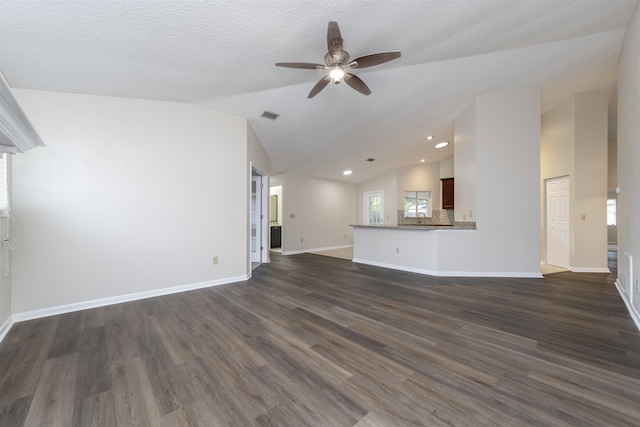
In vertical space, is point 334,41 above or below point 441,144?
below

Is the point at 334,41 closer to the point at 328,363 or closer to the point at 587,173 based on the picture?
the point at 328,363

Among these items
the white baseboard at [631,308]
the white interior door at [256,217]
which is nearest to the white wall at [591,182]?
the white baseboard at [631,308]

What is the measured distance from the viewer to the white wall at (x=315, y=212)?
7281 millimetres

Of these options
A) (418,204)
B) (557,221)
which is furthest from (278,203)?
(557,221)

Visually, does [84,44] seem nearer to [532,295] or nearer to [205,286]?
[205,286]

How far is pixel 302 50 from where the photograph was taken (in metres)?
2.52

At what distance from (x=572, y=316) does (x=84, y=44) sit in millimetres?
5232

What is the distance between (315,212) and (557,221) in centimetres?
570

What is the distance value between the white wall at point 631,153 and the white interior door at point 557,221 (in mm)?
1766

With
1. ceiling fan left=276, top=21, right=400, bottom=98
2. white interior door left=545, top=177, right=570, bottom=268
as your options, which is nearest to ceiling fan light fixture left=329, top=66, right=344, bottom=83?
ceiling fan left=276, top=21, right=400, bottom=98

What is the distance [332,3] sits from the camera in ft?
6.52

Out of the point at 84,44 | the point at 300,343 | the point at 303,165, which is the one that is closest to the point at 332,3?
the point at 84,44

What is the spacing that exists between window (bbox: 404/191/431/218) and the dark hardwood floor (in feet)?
17.3

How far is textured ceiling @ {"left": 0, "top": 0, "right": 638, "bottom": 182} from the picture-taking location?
1958mm
